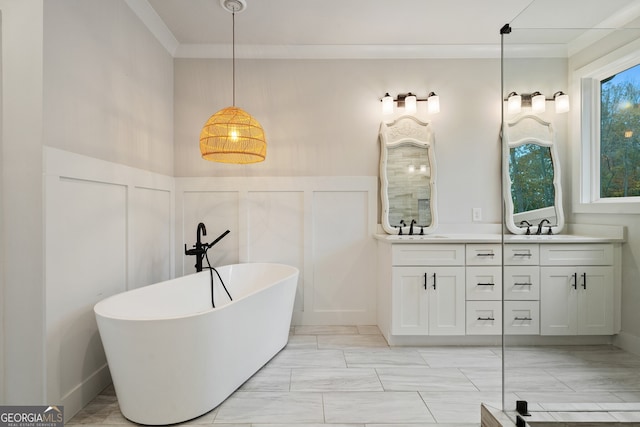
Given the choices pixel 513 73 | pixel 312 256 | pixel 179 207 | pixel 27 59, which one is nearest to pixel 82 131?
pixel 27 59

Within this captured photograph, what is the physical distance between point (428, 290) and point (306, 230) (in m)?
1.21

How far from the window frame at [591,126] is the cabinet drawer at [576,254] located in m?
0.19

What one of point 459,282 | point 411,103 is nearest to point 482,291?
point 459,282


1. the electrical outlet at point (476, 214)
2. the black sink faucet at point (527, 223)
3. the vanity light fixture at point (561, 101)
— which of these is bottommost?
the black sink faucet at point (527, 223)

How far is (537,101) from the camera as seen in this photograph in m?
1.58

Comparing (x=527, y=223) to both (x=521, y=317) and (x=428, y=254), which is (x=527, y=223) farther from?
(x=428, y=254)

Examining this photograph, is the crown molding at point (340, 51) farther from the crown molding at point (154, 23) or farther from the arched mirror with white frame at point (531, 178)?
the arched mirror with white frame at point (531, 178)

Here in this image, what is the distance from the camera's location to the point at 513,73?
1634mm

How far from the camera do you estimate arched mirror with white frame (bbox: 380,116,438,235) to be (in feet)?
10.5

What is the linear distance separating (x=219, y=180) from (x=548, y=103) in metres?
2.61

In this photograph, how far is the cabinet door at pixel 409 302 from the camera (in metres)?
2.72

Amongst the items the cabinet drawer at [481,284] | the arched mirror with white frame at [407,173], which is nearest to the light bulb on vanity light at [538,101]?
the cabinet drawer at [481,284]

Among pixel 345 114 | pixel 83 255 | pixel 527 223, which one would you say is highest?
pixel 345 114

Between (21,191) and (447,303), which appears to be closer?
(21,191)
